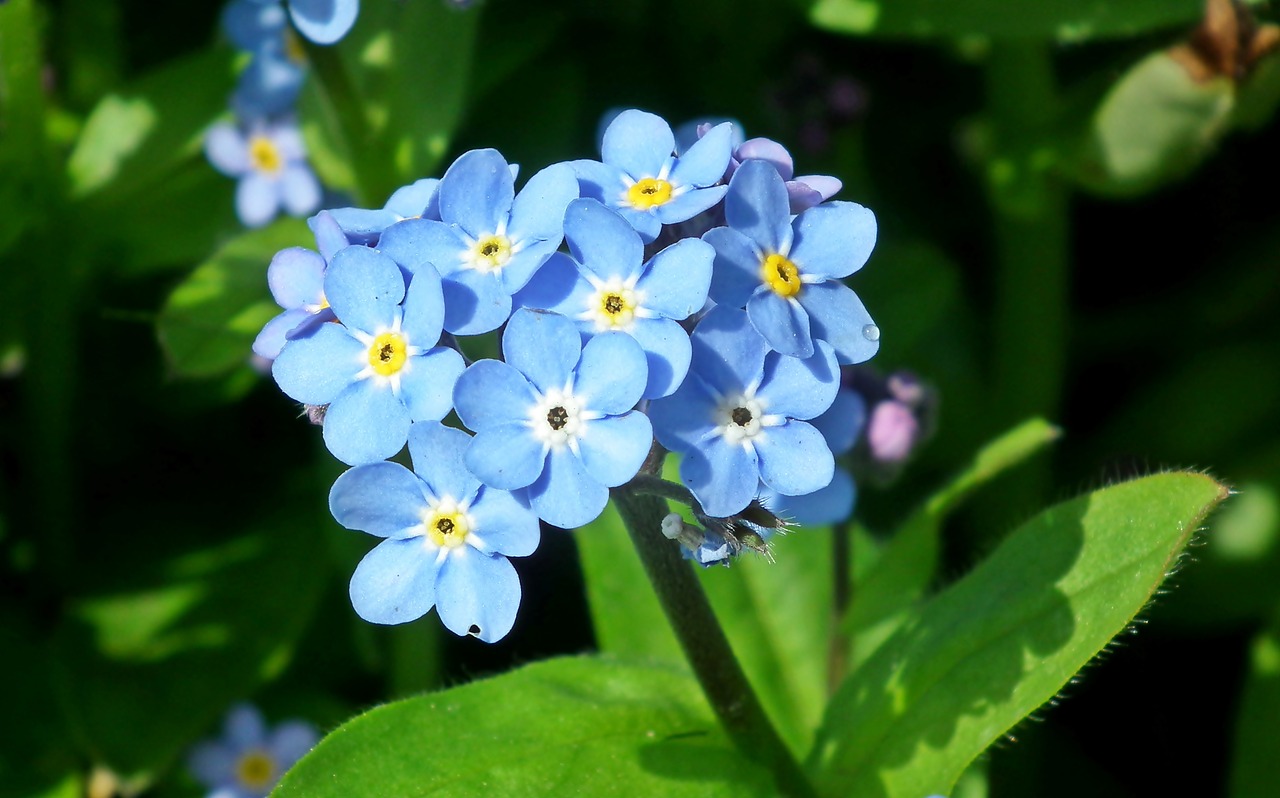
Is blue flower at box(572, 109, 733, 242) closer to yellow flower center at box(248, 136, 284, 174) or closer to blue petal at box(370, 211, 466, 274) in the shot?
blue petal at box(370, 211, 466, 274)

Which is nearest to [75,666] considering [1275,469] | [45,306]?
[45,306]

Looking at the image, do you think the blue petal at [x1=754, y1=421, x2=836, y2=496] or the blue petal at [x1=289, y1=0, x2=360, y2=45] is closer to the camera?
the blue petal at [x1=754, y1=421, x2=836, y2=496]

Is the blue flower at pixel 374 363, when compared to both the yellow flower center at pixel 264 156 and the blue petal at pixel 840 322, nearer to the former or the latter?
the blue petal at pixel 840 322

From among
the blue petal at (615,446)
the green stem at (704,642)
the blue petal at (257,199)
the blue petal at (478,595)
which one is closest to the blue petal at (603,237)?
the blue petal at (615,446)

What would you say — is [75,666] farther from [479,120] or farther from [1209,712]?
[1209,712]

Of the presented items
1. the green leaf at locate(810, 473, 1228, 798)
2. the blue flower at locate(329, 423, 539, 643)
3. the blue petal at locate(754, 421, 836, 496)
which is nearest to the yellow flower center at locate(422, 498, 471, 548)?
the blue flower at locate(329, 423, 539, 643)
